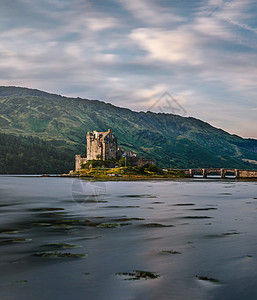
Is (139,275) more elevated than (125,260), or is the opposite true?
(139,275)

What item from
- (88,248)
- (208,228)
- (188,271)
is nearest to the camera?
(188,271)

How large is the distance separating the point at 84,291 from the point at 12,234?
1540 centimetres

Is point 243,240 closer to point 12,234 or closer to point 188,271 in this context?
point 188,271

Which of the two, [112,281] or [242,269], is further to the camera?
[242,269]

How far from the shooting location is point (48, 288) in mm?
15492

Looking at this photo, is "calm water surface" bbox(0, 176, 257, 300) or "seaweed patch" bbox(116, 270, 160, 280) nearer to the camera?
"calm water surface" bbox(0, 176, 257, 300)

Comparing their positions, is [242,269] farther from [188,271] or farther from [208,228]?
[208,228]

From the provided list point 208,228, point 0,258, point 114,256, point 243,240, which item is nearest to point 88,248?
point 114,256

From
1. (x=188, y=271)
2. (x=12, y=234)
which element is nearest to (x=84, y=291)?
(x=188, y=271)

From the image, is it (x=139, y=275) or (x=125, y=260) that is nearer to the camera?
(x=139, y=275)

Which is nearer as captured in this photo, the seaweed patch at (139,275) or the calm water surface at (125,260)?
the calm water surface at (125,260)

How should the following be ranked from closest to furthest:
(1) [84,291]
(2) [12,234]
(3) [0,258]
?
1. (1) [84,291]
2. (3) [0,258]
3. (2) [12,234]

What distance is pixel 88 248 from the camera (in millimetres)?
23391

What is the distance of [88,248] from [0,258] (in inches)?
215
